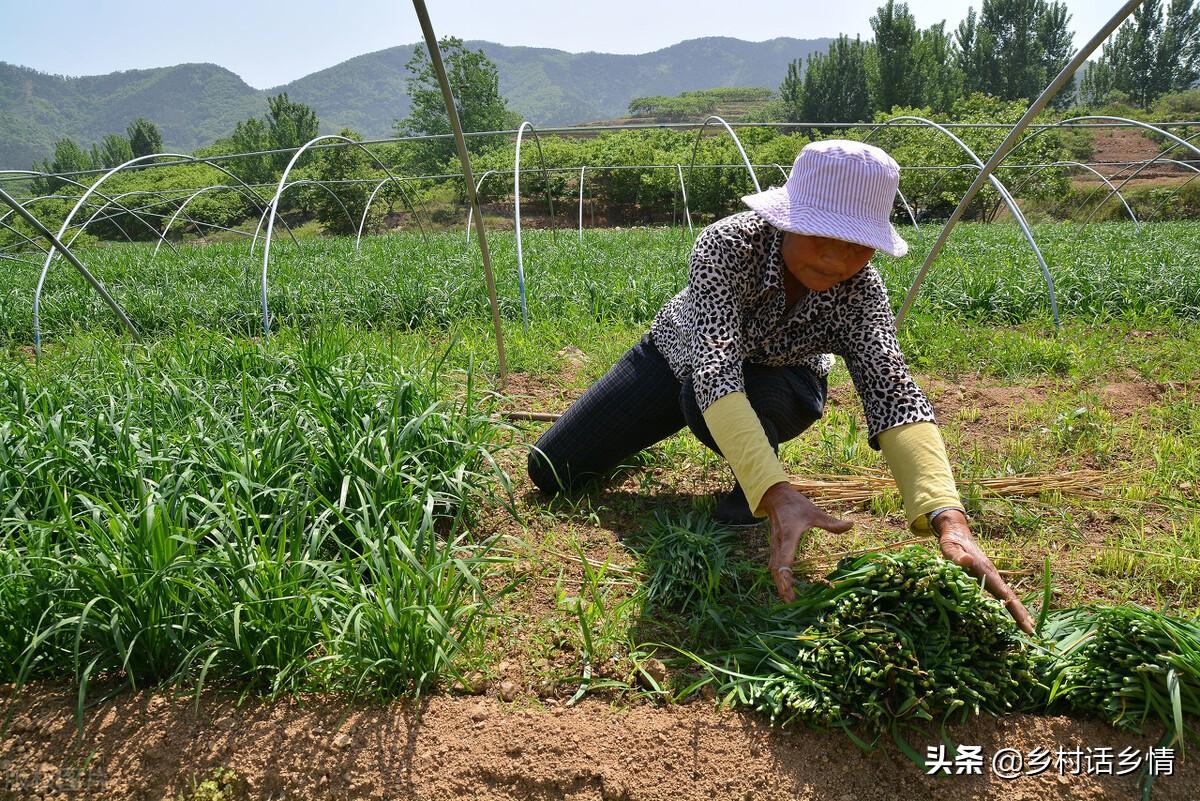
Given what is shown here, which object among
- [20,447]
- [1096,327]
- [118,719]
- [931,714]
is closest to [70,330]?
[20,447]

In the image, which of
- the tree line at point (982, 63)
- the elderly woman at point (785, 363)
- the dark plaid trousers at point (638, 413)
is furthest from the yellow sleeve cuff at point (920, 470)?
the tree line at point (982, 63)

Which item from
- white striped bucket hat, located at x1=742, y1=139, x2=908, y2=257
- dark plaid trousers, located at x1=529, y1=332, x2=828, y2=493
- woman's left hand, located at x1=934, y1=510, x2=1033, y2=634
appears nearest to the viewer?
woman's left hand, located at x1=934, y1=510, x2=1033, y2=634

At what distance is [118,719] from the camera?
1.53 m

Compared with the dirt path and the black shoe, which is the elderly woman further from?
the dirt path

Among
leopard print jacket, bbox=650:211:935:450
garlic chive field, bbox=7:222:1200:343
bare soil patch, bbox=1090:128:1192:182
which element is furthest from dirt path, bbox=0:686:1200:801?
bare soil patch, bbox=1090:128:1192:182

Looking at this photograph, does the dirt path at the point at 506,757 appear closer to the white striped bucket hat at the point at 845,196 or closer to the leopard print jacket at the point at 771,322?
the leopard print jacket at the point at 771,322

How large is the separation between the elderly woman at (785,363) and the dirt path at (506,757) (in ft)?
0.92

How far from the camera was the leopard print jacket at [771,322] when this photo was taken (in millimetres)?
1760

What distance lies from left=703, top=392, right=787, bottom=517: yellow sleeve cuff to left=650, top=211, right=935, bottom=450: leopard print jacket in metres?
0.04

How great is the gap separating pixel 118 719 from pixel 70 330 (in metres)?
4.22

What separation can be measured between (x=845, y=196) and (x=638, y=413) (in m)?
0.91

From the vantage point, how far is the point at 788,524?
1496mm

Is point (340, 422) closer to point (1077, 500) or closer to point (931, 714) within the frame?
point (931, 714)

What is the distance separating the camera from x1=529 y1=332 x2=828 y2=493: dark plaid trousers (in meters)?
2.11
